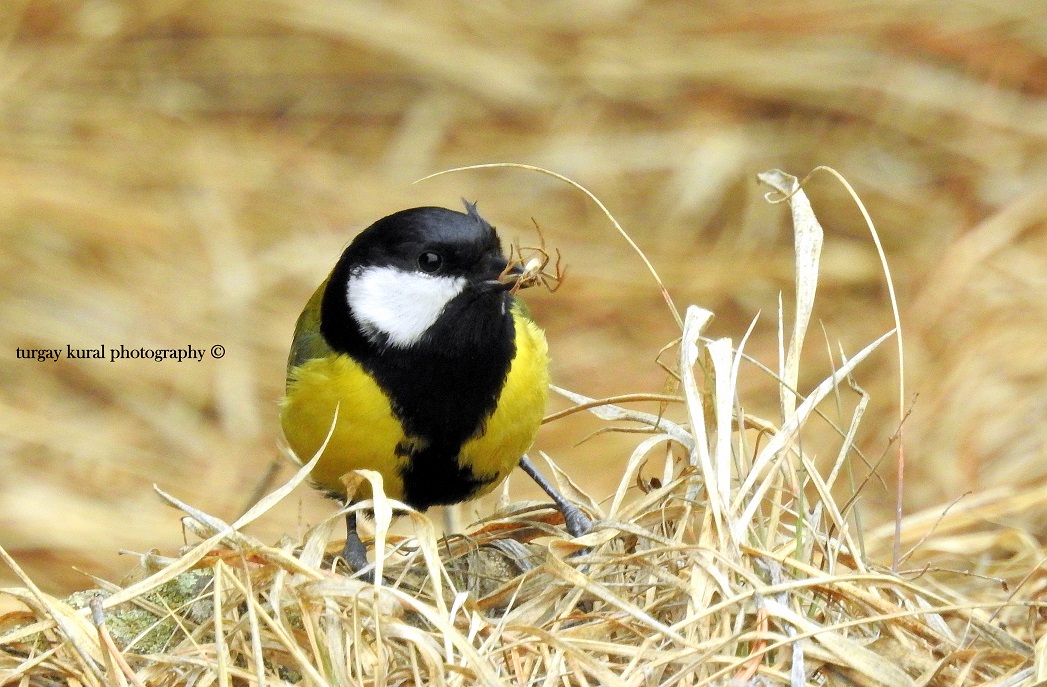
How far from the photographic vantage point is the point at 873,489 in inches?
152

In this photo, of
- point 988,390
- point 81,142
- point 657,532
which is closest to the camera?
point 657,532

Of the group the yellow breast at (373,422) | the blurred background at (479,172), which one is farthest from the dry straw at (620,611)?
the blurred background at (479,172)

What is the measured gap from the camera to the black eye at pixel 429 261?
216 cm

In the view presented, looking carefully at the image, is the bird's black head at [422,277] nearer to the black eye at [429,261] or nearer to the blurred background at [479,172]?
the black eye at [429,261]

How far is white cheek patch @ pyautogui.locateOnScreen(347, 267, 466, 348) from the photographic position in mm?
2176

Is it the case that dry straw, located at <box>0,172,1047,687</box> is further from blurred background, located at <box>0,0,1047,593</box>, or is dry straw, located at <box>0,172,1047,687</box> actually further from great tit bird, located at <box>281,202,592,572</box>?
blurred background, located at <box>0,0,1047,593</box>

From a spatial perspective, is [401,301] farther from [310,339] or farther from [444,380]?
[310,339]

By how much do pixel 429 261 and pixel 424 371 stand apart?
185 millimetres

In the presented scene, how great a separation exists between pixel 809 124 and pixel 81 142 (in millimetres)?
2452

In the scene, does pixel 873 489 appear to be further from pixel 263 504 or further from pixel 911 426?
pixel 263 504

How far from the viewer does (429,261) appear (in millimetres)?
2164

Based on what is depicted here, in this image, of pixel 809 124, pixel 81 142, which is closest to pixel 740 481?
pixel 809 124

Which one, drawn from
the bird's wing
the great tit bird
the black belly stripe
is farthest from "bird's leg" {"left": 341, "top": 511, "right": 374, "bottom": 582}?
the bird's wing

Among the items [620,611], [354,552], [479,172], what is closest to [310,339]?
[354,552]
